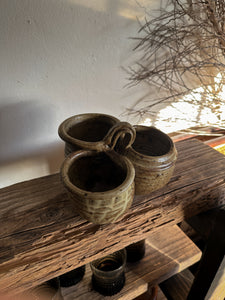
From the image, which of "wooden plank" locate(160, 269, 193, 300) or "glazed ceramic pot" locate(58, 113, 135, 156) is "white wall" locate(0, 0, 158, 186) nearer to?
"glazed ceramic pot" locate(58, 113, 135, 156)

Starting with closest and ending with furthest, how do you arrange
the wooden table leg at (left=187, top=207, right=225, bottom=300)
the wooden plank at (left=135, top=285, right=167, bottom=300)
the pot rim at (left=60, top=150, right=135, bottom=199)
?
the pot rim at (left=60, top=150, right=135, bottom=199)
the wooden table leg at (left=187, top=207, right=225, bottom=300)
the wooden plank at (left=135, top=285, right=167, bottom=300)

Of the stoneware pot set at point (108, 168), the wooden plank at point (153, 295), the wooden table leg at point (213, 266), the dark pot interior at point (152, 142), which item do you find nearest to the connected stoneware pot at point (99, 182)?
the stoneware pot set at point (108, 168)

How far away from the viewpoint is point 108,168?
50 centimetres

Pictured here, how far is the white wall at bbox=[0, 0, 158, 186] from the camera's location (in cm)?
59

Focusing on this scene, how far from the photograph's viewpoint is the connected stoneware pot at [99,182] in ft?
1.32

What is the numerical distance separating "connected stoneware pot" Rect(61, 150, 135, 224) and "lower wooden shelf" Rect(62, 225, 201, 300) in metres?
0.25

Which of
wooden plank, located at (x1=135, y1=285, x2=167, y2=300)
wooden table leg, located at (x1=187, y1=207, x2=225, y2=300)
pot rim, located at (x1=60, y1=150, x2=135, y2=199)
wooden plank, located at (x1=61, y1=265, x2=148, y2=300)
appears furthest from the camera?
wooden plank, located at (x1=135, y1=285, x2=167, y2=300)

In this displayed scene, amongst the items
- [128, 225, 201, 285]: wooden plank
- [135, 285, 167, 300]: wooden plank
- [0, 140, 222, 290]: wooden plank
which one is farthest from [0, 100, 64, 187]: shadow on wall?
[135, 285, 167, 300]: wooden plank

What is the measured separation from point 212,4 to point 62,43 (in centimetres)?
46

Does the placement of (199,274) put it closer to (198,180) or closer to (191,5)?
(198,180)

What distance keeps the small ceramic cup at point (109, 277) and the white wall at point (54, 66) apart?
369mm

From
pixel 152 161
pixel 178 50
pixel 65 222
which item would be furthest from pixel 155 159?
pixel 178 50

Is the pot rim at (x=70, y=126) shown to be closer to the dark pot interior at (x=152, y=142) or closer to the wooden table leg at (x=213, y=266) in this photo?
the dark pot interior at (x=152, y=142)

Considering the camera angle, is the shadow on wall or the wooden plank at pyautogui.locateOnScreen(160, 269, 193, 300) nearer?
the shadow on wall
